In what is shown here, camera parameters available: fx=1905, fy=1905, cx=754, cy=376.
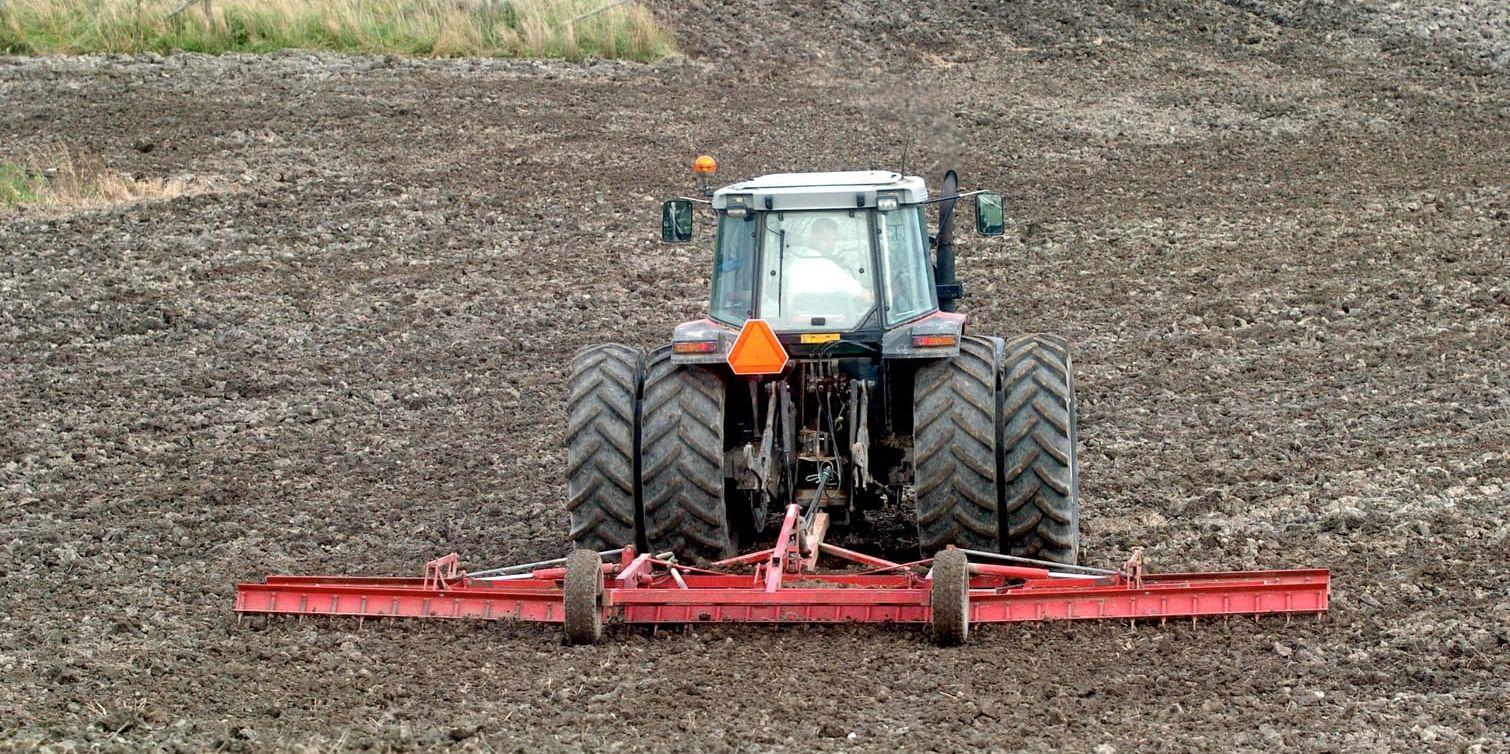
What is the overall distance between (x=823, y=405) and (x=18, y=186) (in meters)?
11.8

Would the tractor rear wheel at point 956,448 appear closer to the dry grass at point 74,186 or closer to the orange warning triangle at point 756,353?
the orange warning triangle at point 756,353

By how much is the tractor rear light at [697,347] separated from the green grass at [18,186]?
11159mm

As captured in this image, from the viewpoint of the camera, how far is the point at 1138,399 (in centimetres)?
1217

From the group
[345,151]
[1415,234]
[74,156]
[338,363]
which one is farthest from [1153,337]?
[74,156]

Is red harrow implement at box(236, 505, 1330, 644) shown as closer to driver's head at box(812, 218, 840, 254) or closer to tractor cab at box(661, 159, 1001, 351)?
tractor cab at box(661, 159, 1001, 351)

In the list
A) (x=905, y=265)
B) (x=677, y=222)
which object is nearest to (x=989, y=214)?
(x=905, y=265)

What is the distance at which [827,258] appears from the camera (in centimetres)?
848

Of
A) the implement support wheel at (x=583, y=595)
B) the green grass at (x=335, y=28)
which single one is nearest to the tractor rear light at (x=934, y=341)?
the implement support wheel at (x=583, y=595)

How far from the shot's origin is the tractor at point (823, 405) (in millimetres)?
8062

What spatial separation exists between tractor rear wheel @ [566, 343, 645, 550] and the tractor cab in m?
0.55

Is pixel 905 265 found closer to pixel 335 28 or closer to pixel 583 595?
pixel 583 595

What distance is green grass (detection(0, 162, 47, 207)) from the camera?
17406 millimetres

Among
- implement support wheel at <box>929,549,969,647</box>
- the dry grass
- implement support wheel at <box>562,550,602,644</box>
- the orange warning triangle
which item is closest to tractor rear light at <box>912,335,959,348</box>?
the orange warning triangle

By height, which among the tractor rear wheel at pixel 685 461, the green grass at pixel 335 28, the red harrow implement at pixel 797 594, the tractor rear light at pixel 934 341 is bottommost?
the red harrow implement at pixel 797 594
